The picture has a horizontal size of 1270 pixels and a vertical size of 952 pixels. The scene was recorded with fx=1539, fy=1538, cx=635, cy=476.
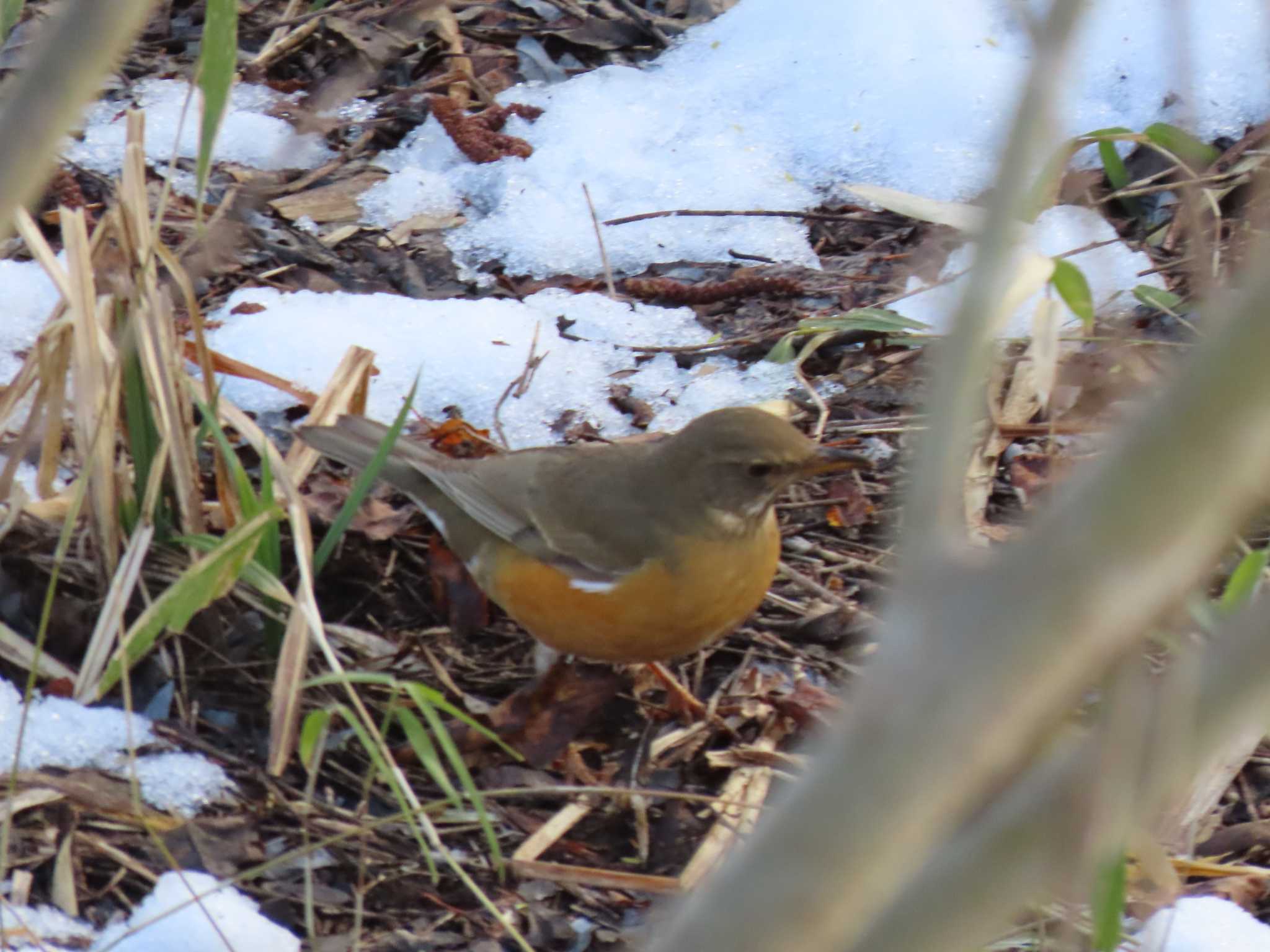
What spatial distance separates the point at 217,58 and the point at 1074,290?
5.80 feet

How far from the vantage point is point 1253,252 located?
1.09 metres

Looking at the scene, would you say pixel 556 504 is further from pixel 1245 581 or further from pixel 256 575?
pixel 1245 581

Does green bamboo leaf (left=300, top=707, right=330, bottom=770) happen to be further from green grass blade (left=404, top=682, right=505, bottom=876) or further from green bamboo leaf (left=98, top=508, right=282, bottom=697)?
green bamboo leaf (left=98, top=508, right=282, bottom=697)

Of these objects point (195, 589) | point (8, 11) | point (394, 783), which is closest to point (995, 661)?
point (394, 783)

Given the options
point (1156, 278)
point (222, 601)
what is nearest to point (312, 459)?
point (222, 601)

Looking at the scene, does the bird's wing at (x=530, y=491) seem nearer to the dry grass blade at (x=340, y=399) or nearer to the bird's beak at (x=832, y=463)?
the dry grass blade at (x=340, y=399)

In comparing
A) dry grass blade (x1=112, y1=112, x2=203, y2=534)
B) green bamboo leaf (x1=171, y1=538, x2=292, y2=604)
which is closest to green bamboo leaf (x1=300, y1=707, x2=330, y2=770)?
green bamboo leaf (x1=171, y1=538, x2=292, y2=604)

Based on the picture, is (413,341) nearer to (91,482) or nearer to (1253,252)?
(91,482)

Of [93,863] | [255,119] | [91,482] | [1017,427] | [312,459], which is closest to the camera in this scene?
[93,863]

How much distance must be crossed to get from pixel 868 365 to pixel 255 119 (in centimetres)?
262

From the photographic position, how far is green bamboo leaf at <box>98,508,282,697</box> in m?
3.28

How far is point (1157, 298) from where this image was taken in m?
5.07

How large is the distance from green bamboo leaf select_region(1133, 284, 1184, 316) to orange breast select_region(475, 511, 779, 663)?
5.55 feet

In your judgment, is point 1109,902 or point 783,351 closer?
point 1109,902
